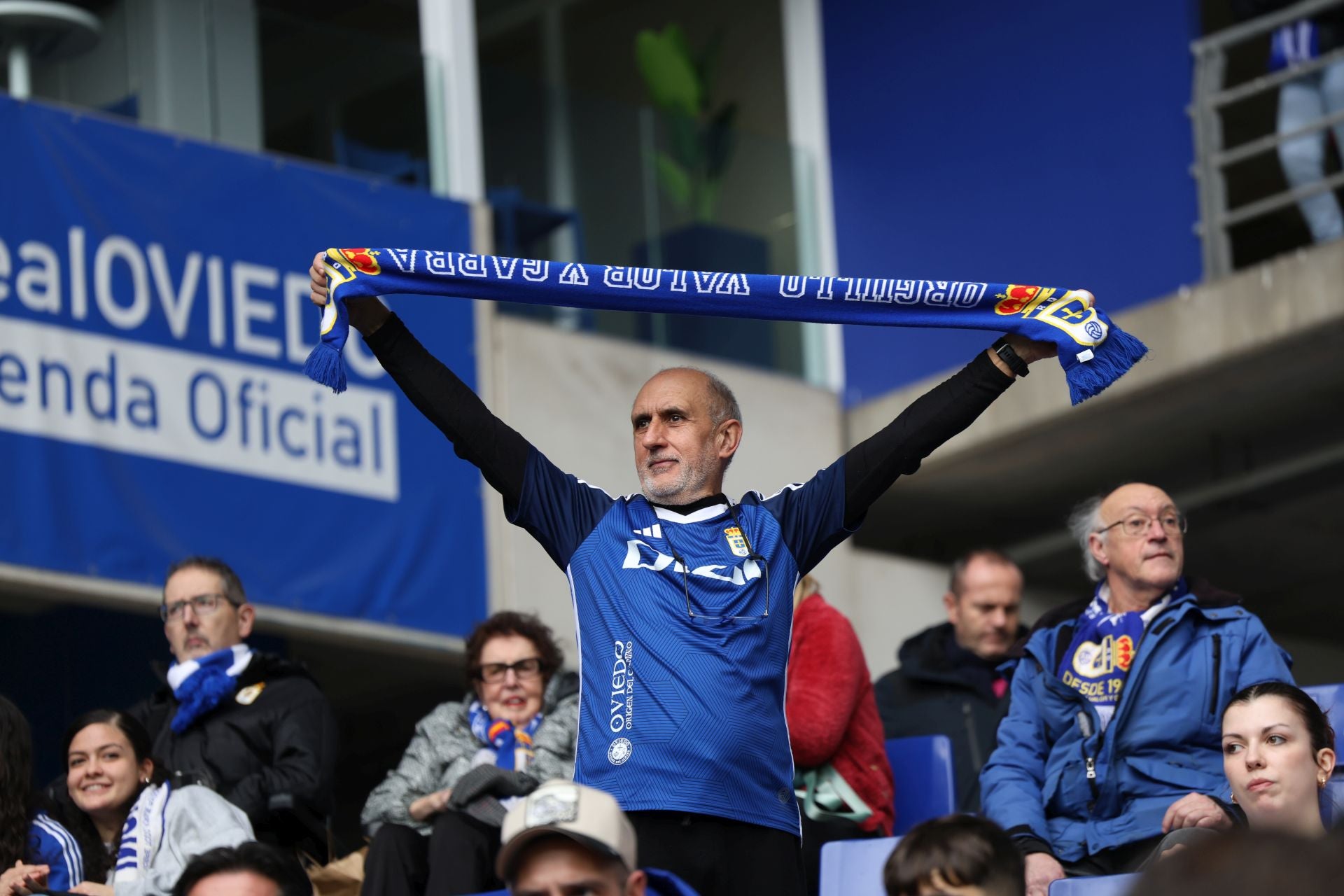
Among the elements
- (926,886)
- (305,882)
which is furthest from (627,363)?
(926,886)

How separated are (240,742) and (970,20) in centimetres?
650

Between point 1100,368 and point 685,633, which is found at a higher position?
point 1100,368

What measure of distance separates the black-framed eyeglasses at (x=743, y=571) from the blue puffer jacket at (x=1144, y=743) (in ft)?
4.06

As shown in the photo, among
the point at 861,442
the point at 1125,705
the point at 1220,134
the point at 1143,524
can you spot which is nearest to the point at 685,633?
the point at 861,442

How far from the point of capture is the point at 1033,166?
35.6 ft

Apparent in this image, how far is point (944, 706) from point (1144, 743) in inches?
61.2

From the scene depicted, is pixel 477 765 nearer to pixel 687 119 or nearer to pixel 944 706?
pixel 944 706

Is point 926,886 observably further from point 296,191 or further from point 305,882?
point 296,191

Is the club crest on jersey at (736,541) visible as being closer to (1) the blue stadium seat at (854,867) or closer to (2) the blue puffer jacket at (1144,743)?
(1) the blue stadium seat at (854,867)

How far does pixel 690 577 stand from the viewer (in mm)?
4176

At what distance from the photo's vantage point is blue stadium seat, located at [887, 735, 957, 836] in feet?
20.0

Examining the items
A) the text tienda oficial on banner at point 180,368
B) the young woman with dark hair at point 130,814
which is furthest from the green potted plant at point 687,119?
the young woman with dark hair at point 130,814

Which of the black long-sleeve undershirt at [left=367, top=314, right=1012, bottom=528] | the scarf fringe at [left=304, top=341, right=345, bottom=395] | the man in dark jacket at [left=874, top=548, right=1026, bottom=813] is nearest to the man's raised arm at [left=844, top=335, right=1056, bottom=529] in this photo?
the black long-sleeve undershirt at [left=367, top=314, right=1012, bottom=528]

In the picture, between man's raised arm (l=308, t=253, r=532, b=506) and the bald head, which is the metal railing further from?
man's raised arm (l=308, t=253, r=532, b=506)
